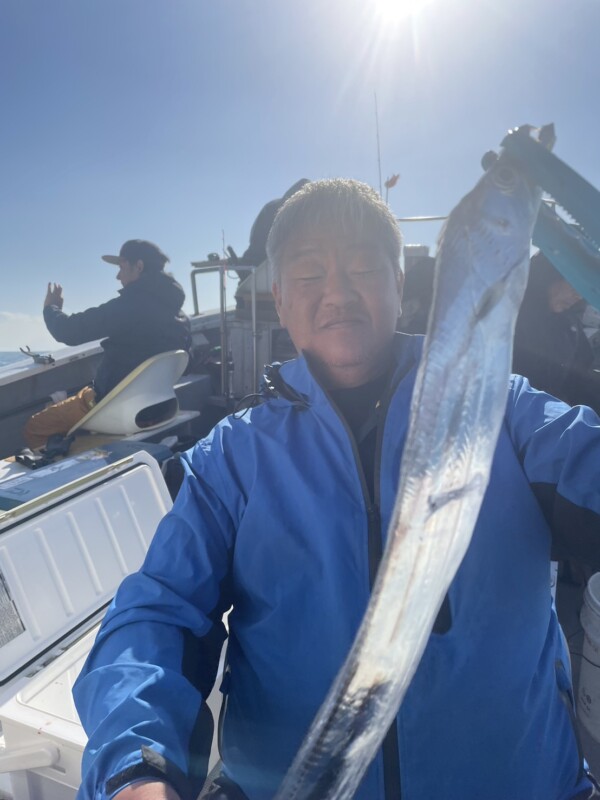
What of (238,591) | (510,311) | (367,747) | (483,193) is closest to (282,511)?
(238,591)

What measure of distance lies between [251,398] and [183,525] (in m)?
0.48

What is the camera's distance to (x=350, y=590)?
1238mm

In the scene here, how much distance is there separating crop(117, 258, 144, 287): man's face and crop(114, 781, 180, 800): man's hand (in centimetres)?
492

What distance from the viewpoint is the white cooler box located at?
5.39 ft

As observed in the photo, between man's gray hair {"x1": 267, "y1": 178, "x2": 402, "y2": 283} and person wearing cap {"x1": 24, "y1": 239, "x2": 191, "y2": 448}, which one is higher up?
man's gray hair {"x1": 267, "y1": 178, "x2": 402, "y2": 283}

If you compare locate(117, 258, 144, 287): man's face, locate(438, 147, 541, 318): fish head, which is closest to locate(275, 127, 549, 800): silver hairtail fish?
locate(438, 147, 541, 318): fish head

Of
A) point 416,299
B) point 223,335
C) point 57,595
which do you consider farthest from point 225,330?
point 57,595

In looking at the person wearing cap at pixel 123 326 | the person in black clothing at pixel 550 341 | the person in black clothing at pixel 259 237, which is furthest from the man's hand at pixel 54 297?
the person in black clothing at pixel 550 341

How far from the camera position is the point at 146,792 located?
89 centimetres

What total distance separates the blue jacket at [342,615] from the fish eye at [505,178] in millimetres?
599

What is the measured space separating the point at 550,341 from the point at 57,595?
3.31 meters

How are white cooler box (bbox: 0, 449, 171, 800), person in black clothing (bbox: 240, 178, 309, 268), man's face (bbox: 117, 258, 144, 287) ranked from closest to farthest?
1. white cooler box (bbox: 0, 449, 171, 800)
2. man's face (bbox: 117, 258, 144, 287)
3. person in black clothing (bbox: 240, 178, 309, 268)

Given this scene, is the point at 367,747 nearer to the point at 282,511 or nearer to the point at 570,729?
→ the point at 282,511

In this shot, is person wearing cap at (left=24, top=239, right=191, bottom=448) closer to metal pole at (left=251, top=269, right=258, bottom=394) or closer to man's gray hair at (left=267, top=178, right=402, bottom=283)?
metal pole at (left=251, top=269, right=258, bottom=394)
